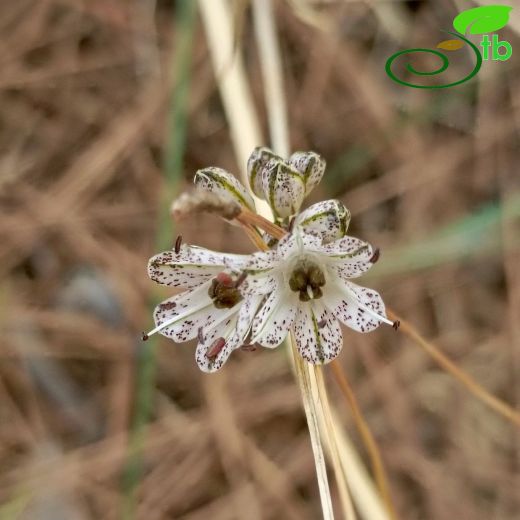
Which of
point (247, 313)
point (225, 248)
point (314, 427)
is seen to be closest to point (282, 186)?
point (247, 313)

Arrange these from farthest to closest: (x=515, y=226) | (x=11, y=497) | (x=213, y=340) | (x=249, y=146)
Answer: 1. (x=515, y=226)
2. (x=11, y=497)
3. (x=249, y=146)
4. (x=213, y=340)

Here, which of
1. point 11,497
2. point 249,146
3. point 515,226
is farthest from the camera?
point 515,226

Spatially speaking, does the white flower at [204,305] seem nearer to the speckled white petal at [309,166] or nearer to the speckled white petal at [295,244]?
the speckled white petal at [295,244]

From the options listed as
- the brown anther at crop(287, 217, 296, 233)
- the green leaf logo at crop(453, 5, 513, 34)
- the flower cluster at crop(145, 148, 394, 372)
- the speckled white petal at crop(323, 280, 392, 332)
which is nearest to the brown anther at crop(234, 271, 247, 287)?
the flower cluster at crop(145, 148, 394, 372)

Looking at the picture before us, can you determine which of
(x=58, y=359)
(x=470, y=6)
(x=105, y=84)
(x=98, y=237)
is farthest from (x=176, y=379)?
(x=470, y=6)

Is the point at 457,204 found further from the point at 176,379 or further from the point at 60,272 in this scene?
the point at 60,272

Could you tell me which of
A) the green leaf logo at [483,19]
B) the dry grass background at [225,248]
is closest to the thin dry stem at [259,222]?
the green leaf logo at [483,19]
